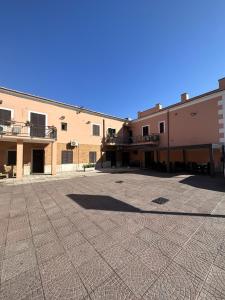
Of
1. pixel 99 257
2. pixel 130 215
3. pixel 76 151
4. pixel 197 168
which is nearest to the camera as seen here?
pixel 99 257

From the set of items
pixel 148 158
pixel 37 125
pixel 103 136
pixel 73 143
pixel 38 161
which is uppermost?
pixel 37 125

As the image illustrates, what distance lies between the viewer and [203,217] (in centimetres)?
370

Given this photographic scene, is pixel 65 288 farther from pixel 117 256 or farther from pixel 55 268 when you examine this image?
pixel 117 256

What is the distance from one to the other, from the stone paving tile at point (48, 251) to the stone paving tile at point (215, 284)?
80.9 inches

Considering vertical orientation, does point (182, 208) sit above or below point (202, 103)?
below

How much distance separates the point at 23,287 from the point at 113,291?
1068mm

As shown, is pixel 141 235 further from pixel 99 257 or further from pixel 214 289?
pixel 214 289

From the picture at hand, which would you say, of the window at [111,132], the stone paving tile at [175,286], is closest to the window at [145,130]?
the window at [111,132]

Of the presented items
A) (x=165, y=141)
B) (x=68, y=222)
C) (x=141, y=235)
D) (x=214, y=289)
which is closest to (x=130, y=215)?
(x=141, y=235)

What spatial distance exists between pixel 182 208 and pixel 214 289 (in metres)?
2.77

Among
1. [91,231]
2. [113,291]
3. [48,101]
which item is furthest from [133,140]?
[113,291]

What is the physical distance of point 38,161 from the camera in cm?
1292

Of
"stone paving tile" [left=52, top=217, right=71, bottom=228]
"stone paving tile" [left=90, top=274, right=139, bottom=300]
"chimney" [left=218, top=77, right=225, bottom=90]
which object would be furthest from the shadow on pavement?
"chimney" [left=218, top=77, right=225, bottom=90]

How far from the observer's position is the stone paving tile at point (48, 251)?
7.61 ft
